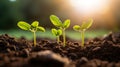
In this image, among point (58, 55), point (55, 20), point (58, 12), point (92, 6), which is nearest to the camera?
point (58, 55)

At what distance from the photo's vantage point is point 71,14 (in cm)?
969

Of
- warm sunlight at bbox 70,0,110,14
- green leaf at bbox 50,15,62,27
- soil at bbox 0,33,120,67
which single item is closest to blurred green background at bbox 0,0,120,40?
warm sunlight at bbox 70,0,110,14

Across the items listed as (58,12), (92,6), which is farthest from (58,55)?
(58,12)

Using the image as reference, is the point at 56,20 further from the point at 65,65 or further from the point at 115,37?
the point at 65,65

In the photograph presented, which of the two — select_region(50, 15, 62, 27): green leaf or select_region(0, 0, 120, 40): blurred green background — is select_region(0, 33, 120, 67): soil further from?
select_region(0, 0, 120, 40): blurred green background

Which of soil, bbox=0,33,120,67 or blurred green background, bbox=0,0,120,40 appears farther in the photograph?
blurred green background, bbox=0,0,120,40

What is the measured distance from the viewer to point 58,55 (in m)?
2.12

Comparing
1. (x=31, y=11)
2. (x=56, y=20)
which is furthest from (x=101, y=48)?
(x=31, y=11)

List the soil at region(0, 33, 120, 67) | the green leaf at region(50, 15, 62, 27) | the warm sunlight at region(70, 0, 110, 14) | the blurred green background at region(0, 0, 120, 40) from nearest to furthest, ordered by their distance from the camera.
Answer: the soil at region(0, 33, 120, 67) < the green leaf at region(50, 15, 62, 27) < the blurred green background at region(0, 0, 120, 40) < the warm sunlight at region(70, 0, 110, 14)

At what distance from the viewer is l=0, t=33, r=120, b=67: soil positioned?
171 centimetres

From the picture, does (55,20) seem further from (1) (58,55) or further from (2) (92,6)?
(2) (92,6)

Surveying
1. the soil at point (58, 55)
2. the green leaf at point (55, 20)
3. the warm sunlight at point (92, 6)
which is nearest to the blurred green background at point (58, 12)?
the warm sunlight at point (92, 6)

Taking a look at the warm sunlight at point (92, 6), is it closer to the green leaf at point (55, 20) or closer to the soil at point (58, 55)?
the soil at point (58, 55)

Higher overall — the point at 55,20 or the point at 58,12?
the point at 58,12
